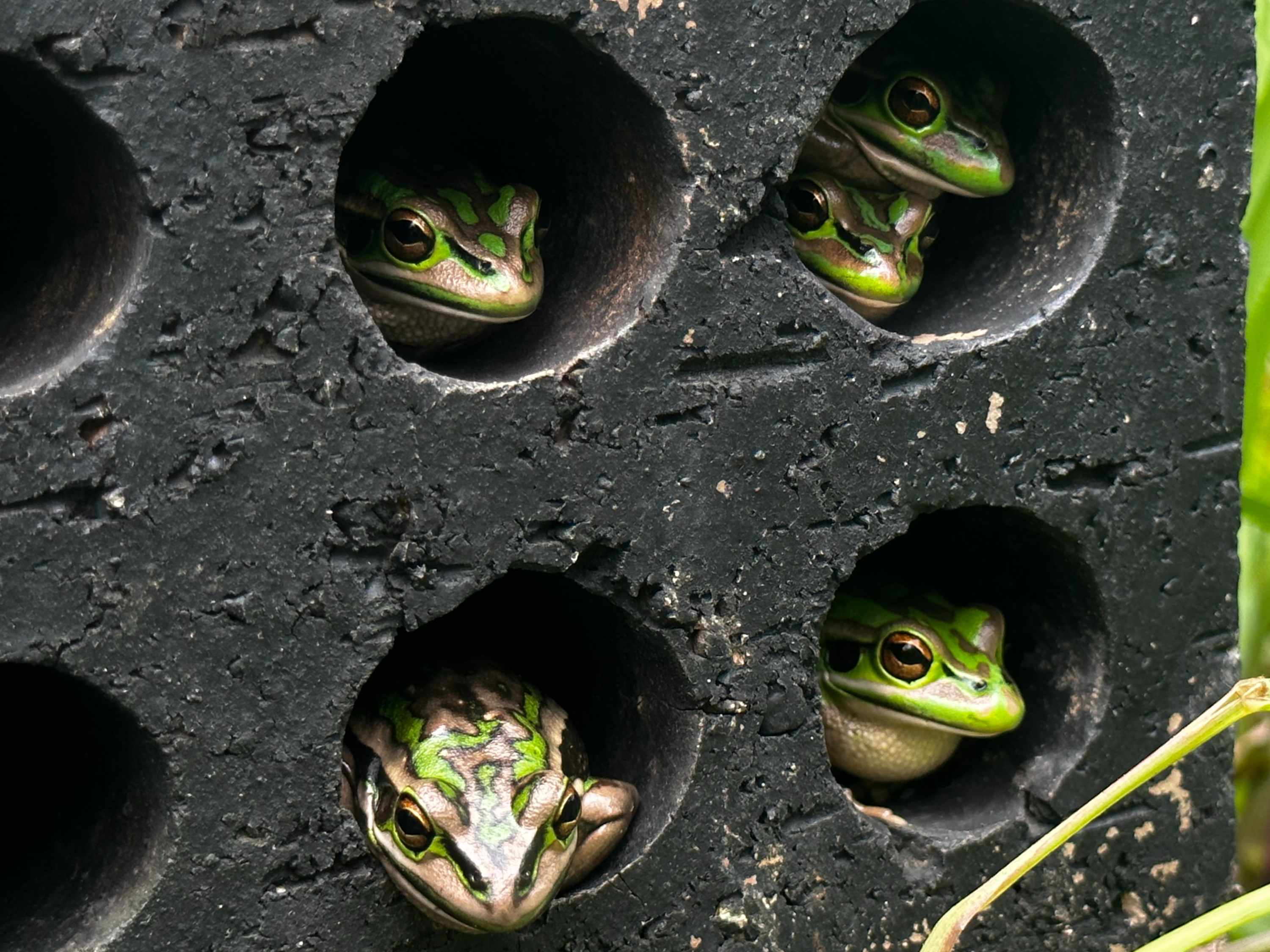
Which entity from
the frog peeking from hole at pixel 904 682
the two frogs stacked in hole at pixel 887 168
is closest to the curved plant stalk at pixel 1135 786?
the frog peeking from hole at pixel 904 682

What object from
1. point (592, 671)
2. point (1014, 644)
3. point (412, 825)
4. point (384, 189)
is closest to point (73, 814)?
point (412, 825)

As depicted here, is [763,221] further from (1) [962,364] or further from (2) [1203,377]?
(2) [1203,377]

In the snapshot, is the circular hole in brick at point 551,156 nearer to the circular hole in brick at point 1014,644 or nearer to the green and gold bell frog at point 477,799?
the green and gold bell frog at point 477,799

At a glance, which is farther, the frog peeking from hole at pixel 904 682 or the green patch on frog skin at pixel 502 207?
the frog peeking from hole at pixel 904 682

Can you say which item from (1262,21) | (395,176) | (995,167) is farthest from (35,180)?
(1262,21)

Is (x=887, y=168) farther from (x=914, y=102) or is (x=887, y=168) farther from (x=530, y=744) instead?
(x=530, y=744)

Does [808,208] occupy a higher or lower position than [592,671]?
higher

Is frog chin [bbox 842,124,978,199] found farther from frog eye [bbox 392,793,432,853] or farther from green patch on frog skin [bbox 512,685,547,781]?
frog eye [bbox 392,793,432,853]

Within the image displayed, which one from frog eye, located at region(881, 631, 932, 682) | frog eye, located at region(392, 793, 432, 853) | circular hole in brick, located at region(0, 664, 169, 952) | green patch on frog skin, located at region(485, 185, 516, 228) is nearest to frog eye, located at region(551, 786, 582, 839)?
frog eye, located at region(392, 793, 432, 853)
